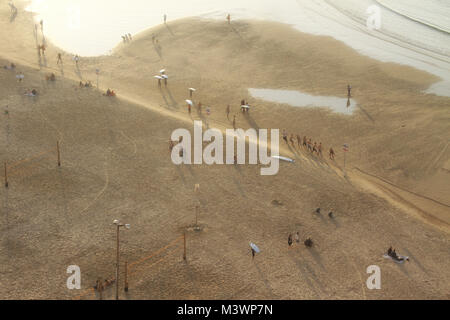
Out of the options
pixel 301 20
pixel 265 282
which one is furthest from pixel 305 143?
pixel 301 20

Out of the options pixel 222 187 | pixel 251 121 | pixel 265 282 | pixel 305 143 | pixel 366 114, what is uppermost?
pixel 366 114

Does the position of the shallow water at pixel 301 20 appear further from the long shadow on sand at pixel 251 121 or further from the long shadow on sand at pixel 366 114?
the long shadow on sand at pixel 251 121

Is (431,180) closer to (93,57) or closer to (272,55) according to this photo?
(272,55)

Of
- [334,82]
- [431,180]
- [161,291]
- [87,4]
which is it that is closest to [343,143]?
[431,180]

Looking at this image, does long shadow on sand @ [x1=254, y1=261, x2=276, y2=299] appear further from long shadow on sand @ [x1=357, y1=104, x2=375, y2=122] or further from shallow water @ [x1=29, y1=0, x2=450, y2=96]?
shallow water @ [x1=29, y1=0, x2=450, y2=96]

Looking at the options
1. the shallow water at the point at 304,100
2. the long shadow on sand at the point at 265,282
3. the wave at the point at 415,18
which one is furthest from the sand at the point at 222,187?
the wave at the point at 415,18

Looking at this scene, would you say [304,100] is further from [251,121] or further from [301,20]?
[301,20]

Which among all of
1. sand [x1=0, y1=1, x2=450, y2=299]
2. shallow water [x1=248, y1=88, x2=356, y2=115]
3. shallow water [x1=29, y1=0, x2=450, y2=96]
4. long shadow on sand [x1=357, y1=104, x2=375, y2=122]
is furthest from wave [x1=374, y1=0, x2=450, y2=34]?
long shadow on sand [x1=357, y1=104, x2=375, y2=122]
